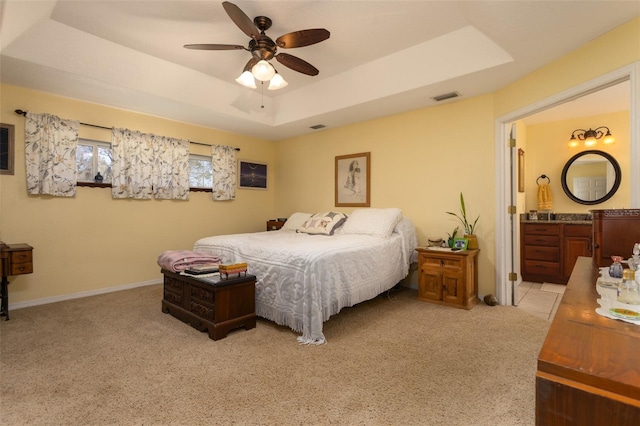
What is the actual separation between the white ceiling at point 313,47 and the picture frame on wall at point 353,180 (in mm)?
748

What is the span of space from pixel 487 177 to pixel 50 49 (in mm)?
4579

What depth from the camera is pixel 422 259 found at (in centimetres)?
353

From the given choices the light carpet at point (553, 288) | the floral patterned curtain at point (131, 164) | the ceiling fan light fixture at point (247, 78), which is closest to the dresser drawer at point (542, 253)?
the light carpet at point (553, 288)

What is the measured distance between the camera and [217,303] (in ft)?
8.13

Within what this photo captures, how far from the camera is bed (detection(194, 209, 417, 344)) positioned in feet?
8.00

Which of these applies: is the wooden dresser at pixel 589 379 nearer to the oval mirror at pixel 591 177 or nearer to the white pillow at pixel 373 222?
the white pillow at pixel 373 222

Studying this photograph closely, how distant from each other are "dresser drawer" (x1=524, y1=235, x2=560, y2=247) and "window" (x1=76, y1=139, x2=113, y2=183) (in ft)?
19.5

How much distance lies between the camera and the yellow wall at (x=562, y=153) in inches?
171

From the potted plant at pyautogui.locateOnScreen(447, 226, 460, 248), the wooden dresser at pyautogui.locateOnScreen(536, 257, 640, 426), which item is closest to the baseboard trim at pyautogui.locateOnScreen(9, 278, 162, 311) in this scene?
the potted plant at pyautogui.locateOnScreen(447, 226, 460, 248)

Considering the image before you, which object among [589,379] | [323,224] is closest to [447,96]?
[323,224]

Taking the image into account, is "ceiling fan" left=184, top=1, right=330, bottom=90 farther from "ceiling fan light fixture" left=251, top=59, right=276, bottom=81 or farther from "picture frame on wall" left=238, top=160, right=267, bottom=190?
"picture frame on wall" left=238, top=160, right=267, bottom=190

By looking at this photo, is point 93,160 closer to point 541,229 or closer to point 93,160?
point 93,160

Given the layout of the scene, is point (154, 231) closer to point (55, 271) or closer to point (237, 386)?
point (55, 271)

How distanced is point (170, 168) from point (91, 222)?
118 cm
